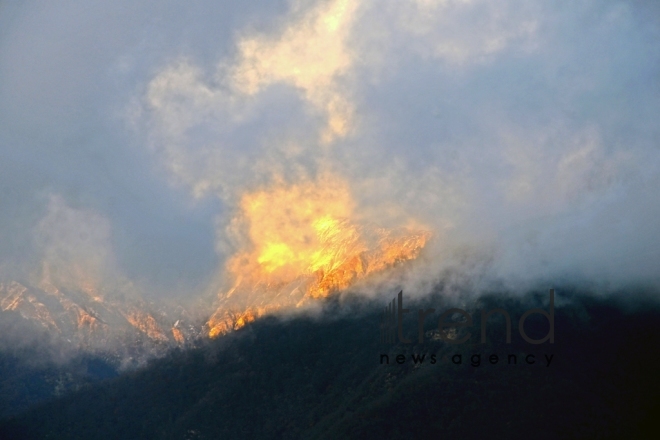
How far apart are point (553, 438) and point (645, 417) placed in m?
19.5

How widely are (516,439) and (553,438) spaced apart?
26.2ft

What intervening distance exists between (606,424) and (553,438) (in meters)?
11.1

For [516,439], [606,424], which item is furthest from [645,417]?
[516,439]

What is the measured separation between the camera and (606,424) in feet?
641

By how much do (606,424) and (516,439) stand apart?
18.5 m

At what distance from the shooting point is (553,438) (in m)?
196

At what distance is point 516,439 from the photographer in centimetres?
19988

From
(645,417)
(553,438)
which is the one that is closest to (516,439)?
(553,438)

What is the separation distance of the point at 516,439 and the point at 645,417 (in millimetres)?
26577

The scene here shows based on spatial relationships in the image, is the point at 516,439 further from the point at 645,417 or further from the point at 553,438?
the point at 645,417

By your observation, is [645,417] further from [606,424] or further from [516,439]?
[516,439]
